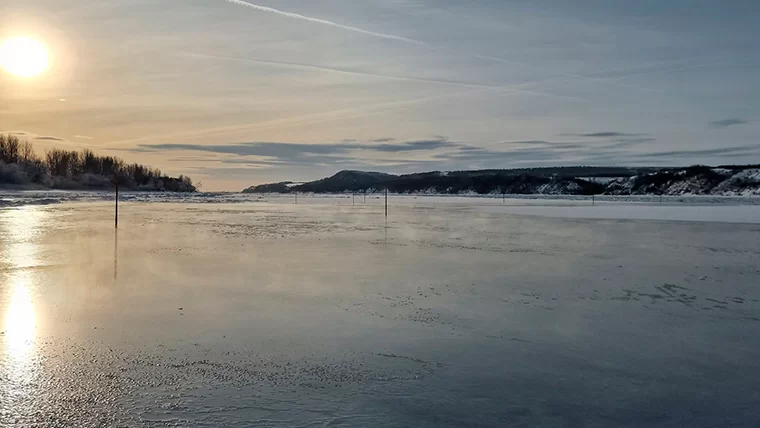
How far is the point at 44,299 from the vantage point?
664 cm

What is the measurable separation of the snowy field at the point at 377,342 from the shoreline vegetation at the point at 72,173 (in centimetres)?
7332

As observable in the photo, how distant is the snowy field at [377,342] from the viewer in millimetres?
3562

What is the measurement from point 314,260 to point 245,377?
6341 mm

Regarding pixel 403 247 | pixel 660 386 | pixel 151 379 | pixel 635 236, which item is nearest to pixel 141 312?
pixel 151 379

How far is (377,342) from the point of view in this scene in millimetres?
5062

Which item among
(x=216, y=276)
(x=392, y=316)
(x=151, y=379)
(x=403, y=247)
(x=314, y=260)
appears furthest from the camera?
(x=403, y=247)

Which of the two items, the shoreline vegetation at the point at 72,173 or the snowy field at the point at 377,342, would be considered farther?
the shoreline vegetation at the point at 72,173

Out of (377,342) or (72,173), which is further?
(72,173)

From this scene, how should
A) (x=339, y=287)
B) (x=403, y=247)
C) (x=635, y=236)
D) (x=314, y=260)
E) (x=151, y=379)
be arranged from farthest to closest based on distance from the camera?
(x=635, y=236)
(x=403, y=247)
(x=314, y=260)
(x=339, y=287)
(x=151, y=379)

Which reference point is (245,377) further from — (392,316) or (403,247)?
(403,247)

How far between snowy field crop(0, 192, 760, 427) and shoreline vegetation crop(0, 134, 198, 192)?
241 ft

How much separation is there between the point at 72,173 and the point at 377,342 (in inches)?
4452

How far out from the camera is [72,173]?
102500 mm

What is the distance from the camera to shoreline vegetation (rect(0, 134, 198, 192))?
242 feet
